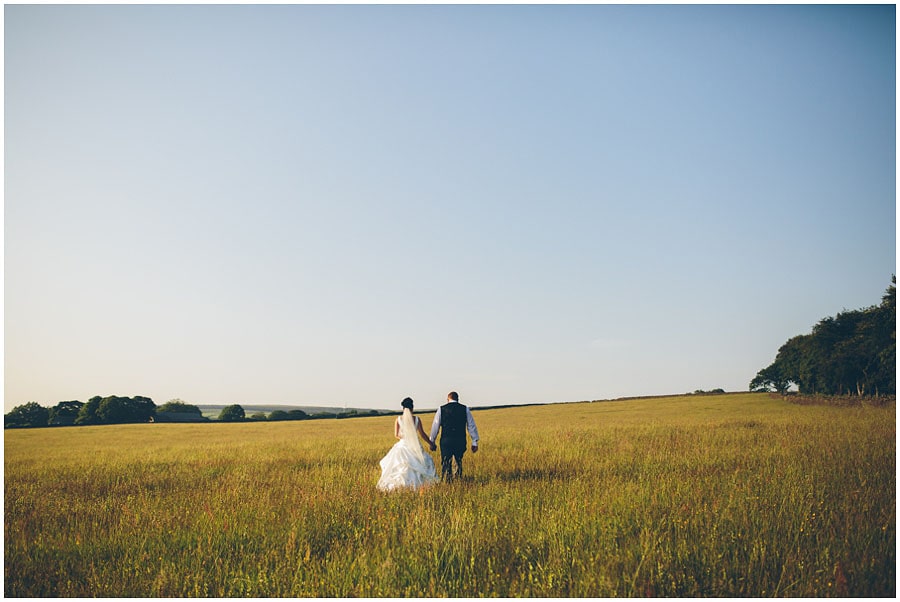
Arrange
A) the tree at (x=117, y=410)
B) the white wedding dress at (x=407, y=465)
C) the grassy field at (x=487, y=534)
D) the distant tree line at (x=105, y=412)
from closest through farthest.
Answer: the grassy field at (x=487, y=534) < the white wedding dress at (x=407, y=465) < the distant tree line at (x=105, y=412) < the tree at (x=117, y=410)

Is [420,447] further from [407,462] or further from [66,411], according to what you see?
[66,411]

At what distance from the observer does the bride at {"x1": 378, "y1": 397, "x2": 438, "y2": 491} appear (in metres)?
9.91

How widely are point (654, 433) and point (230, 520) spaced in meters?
17.8

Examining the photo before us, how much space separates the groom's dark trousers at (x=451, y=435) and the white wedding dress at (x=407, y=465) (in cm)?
60

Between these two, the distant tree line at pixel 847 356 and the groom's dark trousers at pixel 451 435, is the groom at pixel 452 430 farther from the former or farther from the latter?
the distant tree line at pixel 847 356

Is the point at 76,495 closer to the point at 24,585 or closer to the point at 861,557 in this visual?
the point at 24,585

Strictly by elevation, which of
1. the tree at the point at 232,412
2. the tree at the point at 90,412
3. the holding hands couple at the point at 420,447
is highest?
the holding hands couple at the point at 420,447

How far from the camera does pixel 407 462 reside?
10.2 m

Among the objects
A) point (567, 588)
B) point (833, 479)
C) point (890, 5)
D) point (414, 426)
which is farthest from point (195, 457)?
point (890, 5)

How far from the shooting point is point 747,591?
15.9ft

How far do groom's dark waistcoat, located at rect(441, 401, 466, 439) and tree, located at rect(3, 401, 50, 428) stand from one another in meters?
55.8

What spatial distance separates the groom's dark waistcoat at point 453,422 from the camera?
11.0 m

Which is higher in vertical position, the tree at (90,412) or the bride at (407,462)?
the bride at (407,462)

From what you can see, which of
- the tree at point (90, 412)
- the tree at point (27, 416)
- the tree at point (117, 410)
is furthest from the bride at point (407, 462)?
the tree at point (90, 412)
